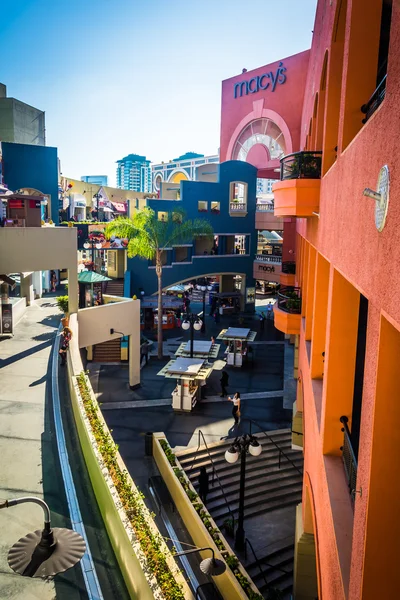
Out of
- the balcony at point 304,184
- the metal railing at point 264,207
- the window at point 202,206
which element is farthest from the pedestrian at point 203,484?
the metal railing at point 264,207

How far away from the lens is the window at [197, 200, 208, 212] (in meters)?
40.0

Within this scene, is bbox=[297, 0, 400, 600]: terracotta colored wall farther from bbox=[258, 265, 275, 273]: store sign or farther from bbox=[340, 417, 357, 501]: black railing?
bbox=[258, 265, 275, 273]: store sign

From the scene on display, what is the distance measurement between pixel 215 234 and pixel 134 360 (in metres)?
19.0

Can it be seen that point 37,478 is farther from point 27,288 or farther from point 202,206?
point 202,206

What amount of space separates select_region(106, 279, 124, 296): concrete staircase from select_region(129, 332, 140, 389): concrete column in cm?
1107

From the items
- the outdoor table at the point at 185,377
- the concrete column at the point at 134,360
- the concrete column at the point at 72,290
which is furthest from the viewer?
the concrete column at the point at 134,360

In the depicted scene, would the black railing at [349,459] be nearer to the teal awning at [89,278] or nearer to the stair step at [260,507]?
the stair step at [260,507]

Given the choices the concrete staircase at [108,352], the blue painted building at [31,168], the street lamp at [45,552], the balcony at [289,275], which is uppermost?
the blue painted building at [31,168]

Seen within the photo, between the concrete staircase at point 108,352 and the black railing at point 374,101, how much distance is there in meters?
24.8

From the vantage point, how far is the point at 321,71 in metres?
11.8

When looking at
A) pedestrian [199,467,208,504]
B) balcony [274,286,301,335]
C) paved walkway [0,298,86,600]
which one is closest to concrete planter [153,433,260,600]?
pedestrian [199,467,208,504]

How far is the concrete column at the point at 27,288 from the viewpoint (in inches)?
1196

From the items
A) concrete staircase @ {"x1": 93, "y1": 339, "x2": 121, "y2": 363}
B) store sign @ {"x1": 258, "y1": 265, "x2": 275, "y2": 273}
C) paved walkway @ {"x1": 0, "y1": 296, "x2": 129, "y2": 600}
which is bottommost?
concrete staircase @ {"x1": 93, "y1": 339, "x2": 121, "y2": 363}

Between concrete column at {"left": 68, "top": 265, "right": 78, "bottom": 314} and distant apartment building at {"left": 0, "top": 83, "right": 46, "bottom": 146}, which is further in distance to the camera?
distant apartment building at {"left": 0, "top": 83, "right": 46, "bottom": 146}
